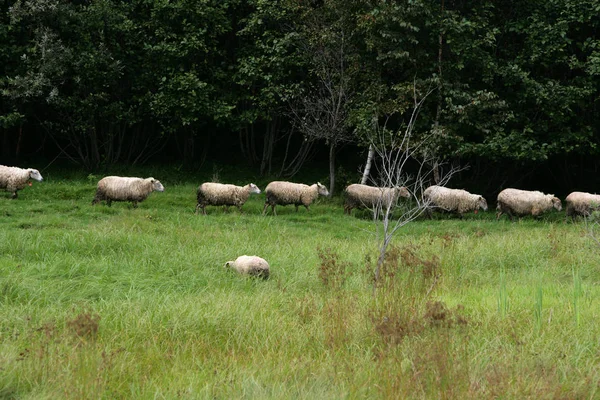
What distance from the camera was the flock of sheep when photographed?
17.1m

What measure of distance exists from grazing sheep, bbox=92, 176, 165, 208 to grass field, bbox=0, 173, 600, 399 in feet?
16.2

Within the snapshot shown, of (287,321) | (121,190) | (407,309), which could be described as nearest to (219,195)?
(121,190)

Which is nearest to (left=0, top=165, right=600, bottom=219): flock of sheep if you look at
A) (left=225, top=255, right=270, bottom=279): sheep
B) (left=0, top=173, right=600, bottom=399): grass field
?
(left=0, top=173, right=600, bottom=399): grass field

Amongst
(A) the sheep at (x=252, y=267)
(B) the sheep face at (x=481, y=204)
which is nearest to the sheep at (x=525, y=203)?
(B) the sheep face at (x=481, y=204)

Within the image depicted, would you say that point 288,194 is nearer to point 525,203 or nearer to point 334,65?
point 334,65

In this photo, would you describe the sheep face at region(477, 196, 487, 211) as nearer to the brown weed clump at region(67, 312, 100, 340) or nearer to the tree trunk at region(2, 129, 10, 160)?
the brown weed clump at region(67, 312, 100, 340)

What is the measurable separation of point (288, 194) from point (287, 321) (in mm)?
11953

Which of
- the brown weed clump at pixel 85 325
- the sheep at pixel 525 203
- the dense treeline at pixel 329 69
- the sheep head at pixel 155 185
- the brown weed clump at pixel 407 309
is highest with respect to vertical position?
the dense treeline at pixel 329 69

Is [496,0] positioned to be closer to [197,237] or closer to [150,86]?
[150,86]

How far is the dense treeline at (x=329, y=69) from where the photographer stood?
1908 centimetres

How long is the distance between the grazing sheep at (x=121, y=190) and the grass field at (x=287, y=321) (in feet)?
16.2

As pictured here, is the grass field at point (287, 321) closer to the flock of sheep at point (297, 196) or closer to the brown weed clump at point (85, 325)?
the brown weed clump at point (85, 325)

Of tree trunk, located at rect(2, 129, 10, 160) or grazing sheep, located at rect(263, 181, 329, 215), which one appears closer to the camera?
grazing sheep, located at rect(263, 181, 329, 215)

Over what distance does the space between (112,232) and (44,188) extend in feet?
27.6
